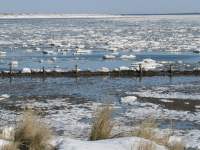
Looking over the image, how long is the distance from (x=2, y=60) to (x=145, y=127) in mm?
33532

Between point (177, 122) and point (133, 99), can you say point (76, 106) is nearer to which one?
point (133, 99)

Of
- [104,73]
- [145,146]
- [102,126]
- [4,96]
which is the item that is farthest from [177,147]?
[104,73]

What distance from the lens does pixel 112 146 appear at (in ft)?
23.5

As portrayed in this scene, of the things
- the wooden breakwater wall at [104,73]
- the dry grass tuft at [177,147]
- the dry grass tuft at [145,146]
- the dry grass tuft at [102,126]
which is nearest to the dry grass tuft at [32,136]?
the dry grass tuft at [102,126]

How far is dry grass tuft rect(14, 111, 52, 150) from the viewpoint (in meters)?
7.43

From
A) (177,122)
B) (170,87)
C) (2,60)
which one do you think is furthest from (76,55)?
(177,122)

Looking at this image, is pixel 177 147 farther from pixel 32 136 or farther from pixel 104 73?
pixel 104 73

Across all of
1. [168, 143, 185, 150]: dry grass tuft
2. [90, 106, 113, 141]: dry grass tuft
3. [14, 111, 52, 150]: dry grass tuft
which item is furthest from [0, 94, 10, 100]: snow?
[168, 143, 185, 150]: dry grass tuft

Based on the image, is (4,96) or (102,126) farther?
(4,96)

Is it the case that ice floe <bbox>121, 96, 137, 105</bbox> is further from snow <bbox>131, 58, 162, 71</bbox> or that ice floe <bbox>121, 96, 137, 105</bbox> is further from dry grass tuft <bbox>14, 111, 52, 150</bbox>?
dry grass tuft <bbox>14, 111, 52, 150</bbox>

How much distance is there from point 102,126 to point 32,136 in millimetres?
1101

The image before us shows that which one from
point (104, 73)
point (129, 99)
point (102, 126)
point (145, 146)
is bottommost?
point (104, 73)

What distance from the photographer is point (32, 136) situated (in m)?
7.47

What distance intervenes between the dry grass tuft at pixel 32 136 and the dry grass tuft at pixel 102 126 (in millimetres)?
767
